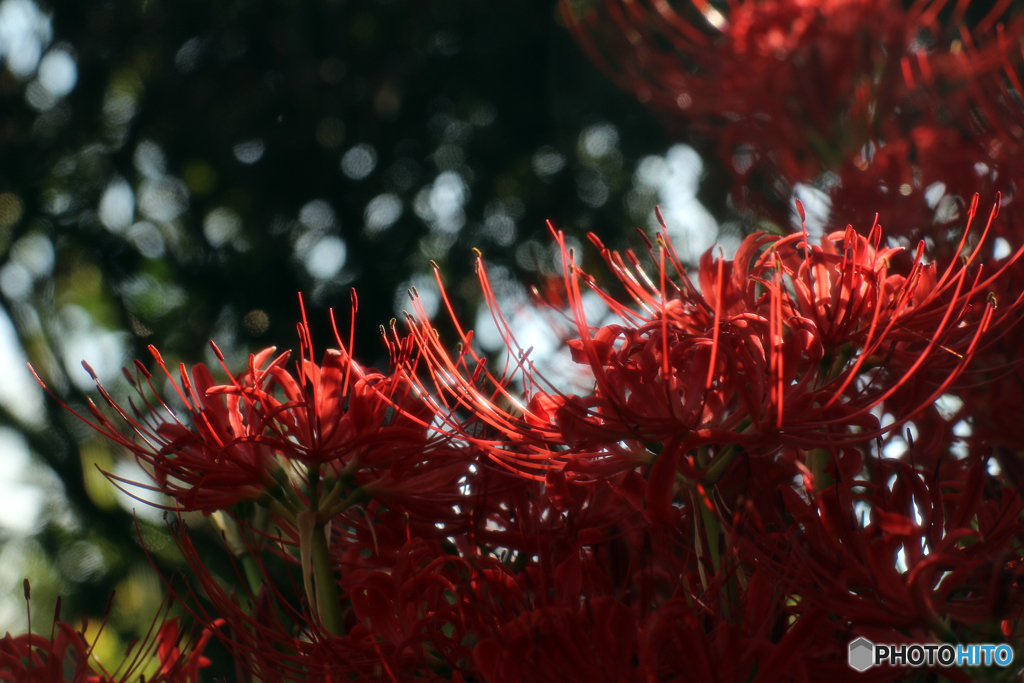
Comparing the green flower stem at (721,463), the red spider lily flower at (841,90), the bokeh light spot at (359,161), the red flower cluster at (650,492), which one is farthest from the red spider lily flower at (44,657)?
the bokeh light spot at (359,161)

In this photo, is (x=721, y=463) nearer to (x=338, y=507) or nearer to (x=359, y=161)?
(x=338, y=507)

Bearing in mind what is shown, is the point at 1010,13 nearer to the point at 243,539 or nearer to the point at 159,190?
the point at 243,539

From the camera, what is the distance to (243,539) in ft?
2.08

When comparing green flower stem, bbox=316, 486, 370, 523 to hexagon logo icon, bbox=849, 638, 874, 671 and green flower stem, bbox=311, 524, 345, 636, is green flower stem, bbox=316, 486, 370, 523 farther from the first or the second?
hexagon logo icon, bbox=849, 638, 874, 671

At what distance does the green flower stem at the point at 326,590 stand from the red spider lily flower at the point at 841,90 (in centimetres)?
83

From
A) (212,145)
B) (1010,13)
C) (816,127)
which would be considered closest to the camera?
(816,127)

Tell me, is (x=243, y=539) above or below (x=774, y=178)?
below

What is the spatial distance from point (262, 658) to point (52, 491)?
1.36 m

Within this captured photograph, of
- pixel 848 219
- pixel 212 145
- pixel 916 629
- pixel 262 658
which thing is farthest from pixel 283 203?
pixel 916 629

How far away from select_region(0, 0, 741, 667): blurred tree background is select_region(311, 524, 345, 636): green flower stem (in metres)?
1.17

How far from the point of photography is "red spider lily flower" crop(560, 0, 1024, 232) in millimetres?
1093

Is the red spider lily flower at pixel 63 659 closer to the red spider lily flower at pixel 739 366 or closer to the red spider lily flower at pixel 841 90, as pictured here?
the red spider lily flower at pixel 739 366

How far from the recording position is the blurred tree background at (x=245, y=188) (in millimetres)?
1674

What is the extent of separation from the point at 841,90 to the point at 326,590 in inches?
45.8
